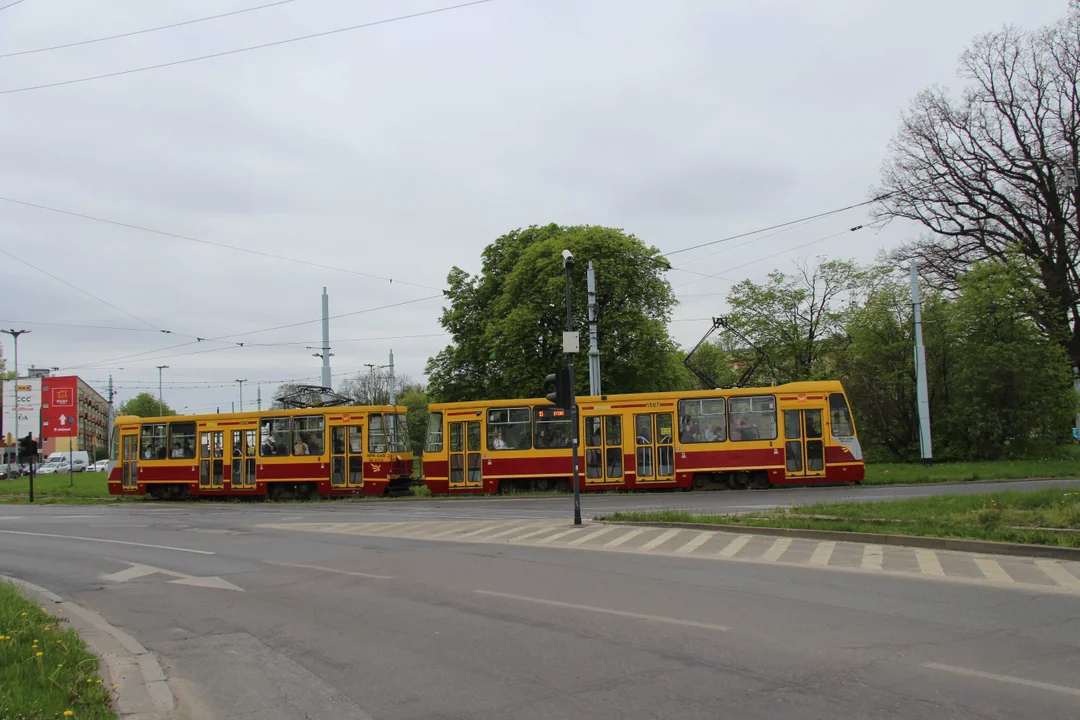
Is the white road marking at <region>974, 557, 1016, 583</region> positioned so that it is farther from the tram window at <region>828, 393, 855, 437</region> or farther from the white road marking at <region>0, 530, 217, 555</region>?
the tram window at <region>828, 393, 855, 437</region>

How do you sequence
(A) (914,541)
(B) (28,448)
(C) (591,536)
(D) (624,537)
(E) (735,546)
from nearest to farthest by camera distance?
(A) (914,541), (E) (735,546), (D) (624,537), (C) (591,536), (B) (28,448)

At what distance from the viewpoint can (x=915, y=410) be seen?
36844mm

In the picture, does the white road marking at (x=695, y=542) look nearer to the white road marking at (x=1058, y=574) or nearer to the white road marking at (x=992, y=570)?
the white road marking at (x=992, y=570)

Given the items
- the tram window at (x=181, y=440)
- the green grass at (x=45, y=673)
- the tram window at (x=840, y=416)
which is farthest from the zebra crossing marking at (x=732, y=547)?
the tram window at (x=181, y=440)

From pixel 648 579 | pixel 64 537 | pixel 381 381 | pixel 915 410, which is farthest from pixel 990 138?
pixel 381 381

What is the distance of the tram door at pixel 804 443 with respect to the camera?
25.9 m

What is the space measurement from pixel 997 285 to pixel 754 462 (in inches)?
595

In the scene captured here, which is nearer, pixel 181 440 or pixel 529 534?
pixel 529 534

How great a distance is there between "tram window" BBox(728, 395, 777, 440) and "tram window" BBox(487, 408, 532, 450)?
22.2ft

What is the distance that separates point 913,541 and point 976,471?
16.5m

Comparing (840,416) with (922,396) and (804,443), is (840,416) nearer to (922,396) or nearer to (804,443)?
(804,443)

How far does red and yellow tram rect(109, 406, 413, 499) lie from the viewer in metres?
29.2

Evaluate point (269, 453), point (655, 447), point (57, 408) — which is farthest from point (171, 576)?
point (57, 408)

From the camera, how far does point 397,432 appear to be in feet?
97.0
